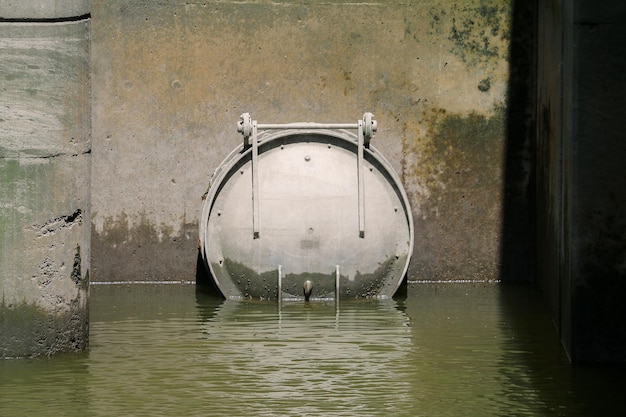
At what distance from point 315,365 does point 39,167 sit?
1.87 metres

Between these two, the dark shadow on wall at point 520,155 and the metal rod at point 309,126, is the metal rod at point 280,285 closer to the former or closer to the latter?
the metal rod at point 309,126

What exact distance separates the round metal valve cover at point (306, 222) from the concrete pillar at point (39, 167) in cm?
217

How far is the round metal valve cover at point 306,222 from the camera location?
1081 centimetres

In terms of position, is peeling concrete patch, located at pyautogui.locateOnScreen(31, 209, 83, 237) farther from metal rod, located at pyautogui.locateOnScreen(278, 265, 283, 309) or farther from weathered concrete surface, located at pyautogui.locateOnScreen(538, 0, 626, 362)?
weathered concrete surface, located at pyautogui.locateOnScreen(538, 0, 626, 362)

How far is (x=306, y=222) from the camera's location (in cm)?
1084

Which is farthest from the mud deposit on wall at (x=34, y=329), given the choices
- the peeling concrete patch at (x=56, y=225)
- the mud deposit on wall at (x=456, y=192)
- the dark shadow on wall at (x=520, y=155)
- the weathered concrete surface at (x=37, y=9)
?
the dark shadow on wall at (x=520, y=155)

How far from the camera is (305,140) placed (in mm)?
11133

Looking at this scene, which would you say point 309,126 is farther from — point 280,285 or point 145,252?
point 145,252

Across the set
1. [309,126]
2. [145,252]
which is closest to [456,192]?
[309,126]

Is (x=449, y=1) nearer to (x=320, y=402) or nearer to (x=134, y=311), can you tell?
(x=134, y=311)

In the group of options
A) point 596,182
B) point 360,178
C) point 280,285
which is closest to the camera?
point 596,182

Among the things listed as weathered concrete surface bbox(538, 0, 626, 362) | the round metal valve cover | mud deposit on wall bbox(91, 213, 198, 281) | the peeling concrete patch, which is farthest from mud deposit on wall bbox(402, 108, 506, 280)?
the peeling concrete patch

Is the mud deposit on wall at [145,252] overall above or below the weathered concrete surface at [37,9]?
below

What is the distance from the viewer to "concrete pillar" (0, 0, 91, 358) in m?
A: 8.70
